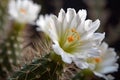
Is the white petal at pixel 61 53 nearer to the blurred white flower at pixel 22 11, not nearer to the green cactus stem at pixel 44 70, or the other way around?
the green cactus stem at pixel 44 70

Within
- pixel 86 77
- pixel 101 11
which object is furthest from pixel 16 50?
pixel 101 11

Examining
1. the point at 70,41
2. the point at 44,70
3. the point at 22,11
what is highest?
the point at 22,11

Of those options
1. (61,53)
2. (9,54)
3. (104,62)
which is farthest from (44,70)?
(9,54)

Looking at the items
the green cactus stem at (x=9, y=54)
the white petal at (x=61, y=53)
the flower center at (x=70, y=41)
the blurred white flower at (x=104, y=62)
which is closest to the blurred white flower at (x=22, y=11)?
the green cactus stem at (x=9, y=54)

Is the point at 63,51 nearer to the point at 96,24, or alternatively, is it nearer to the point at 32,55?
the point at 96,24

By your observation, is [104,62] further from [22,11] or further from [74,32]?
[22,11]

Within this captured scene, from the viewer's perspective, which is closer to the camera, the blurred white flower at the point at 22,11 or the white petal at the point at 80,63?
the white petal at the point at 80,63

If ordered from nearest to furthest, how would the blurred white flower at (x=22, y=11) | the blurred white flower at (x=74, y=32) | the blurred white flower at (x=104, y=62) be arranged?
the blurred white flower at (x=74, y=32), the blurred white flower at (x=104, y=62), the blurred white flower at (x=22, y=11)
